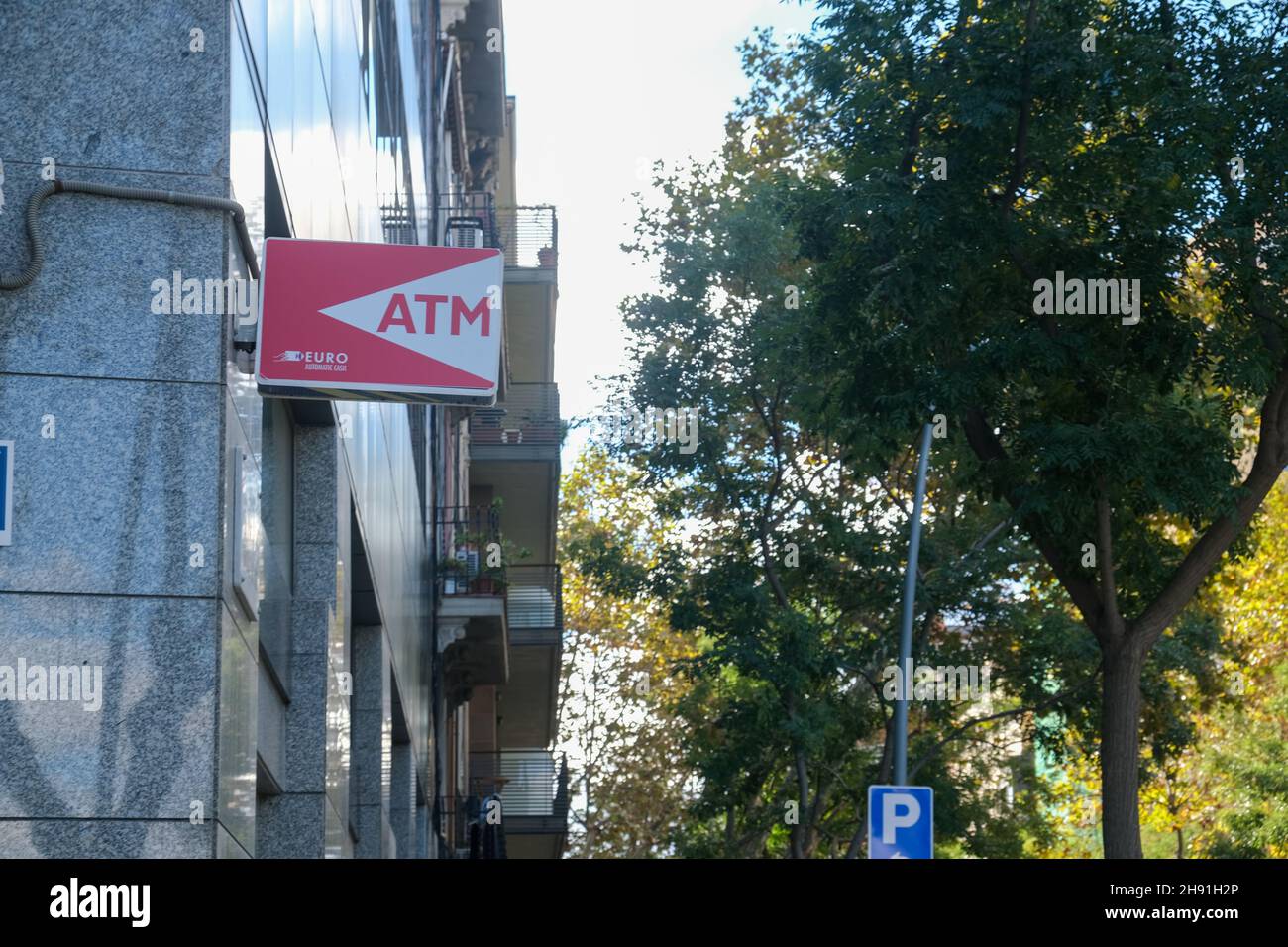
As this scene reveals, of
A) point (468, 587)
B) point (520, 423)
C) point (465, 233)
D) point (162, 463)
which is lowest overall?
point (162, 463)

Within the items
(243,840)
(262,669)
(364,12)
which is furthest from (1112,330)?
(243,840)

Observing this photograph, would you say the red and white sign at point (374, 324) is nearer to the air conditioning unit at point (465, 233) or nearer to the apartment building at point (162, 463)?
the apartment building at point (162, 463)

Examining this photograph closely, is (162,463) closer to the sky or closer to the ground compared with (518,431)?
closer to the ground

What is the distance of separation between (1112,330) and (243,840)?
12.5 meters

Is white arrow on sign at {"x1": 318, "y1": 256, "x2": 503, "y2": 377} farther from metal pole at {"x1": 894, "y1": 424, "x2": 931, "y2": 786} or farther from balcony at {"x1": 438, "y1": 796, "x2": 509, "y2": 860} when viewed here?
balcony at {"x1": 438, "y1": 796, "x2": 509, "y2": 860}

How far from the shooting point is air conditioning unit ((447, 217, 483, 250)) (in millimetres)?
23938

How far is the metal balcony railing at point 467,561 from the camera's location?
26.3 metres

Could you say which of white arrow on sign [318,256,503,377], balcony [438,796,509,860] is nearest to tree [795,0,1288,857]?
white arrow on sign [318,256,503,377]

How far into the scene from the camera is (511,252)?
109 ft

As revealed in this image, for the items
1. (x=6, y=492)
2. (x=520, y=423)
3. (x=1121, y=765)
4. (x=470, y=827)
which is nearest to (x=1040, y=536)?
(x=1121, y=765)

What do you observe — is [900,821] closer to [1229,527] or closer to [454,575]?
[1229,527]

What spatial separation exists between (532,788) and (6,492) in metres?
30.2

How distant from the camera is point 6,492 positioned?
6410 millimetres

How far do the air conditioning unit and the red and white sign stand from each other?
53.2ft
